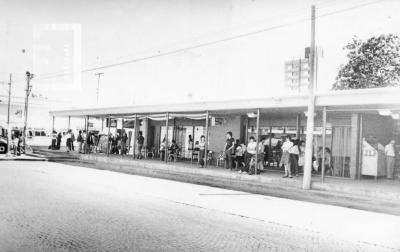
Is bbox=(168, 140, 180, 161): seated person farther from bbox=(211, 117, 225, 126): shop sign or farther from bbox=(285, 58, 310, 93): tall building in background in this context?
bbox=(285, 58, 310, 93): tall building in background

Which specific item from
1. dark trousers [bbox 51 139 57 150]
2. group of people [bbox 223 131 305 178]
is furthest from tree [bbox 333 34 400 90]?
dark trousers [bbox 51 139 57 150]

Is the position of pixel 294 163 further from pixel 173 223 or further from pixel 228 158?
pixel 173 223

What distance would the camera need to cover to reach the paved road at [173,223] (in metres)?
6.21

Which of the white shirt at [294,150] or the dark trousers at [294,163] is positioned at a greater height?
the white shirt at [294,150]

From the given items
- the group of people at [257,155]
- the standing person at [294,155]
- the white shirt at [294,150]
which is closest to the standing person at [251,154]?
the group of people at [257,155]

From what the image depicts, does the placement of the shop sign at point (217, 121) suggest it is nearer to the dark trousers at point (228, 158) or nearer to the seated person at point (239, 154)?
the dark trousers at point (228, 158)

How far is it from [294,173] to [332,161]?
5.72 feet

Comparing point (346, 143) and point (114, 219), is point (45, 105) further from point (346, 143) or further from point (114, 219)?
point (114, 219)

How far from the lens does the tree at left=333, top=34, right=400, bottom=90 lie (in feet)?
107

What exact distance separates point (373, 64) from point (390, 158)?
1943 centimetres

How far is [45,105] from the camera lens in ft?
191

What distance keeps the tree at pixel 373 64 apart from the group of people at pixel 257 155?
56.4 ft

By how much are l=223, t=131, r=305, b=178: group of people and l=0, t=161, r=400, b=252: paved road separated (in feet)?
15.0

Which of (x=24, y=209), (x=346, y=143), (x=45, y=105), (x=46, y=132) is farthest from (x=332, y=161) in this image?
(x=45, y=105)
